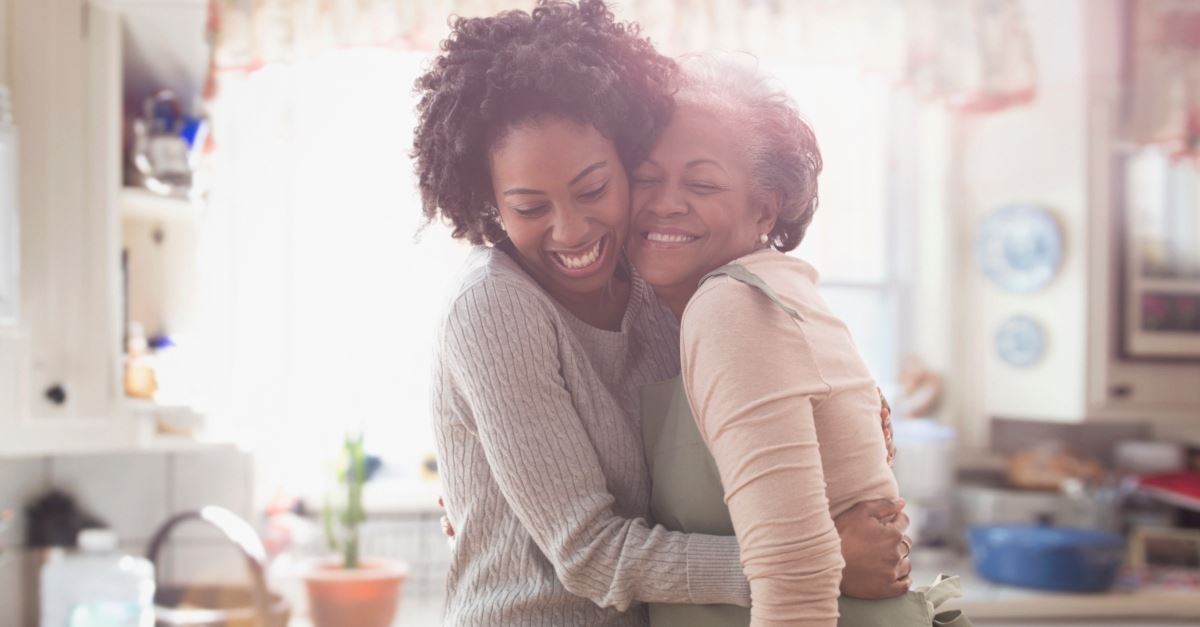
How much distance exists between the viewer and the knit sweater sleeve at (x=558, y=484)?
0.98 meters

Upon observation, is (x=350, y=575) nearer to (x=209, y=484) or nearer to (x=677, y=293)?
(x=209, y=484)

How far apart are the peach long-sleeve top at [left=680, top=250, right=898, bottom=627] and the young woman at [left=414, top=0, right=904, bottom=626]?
0.09 metres

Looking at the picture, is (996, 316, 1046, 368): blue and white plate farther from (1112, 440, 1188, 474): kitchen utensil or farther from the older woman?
the older woman

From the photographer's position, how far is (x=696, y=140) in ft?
3.51

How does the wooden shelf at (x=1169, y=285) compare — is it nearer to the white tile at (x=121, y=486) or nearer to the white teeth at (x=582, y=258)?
the white teeth at (x=582, y=258)

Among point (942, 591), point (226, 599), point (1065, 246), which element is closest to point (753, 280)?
point (942, 591)

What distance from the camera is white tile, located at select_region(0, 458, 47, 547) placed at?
228 cm

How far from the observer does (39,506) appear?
2457 mm

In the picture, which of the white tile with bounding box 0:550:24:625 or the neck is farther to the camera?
the white tile with bounding box 0:550:24:625

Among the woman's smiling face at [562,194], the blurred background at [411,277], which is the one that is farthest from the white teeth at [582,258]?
the blurred background at [411,277]

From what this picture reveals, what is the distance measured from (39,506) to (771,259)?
6.74 ft

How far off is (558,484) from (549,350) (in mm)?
124

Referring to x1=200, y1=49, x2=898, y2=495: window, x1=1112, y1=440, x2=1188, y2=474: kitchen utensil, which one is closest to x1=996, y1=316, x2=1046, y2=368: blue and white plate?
x1=1112, y1=440, x2=1188, y2=474: kitchen utensil

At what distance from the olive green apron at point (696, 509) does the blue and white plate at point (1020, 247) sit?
2354mm
